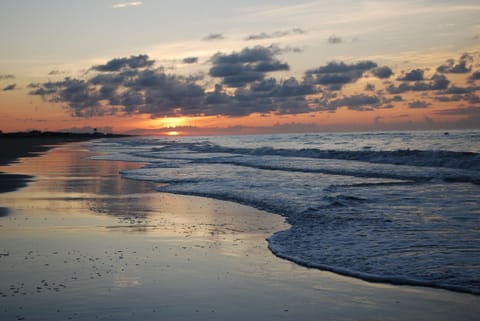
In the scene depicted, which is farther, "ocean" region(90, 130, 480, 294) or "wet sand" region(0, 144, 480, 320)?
"ocean" region(90, 130, 480, 294)

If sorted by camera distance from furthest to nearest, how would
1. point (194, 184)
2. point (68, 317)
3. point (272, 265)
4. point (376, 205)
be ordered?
point (194, 184)
point (376, 205)
point (272, 265)
point (68, 317)

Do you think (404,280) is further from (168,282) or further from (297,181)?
(297,181)

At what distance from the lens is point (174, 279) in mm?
8141

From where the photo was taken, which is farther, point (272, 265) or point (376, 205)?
point (376, 205)

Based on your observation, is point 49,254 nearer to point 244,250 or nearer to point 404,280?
point 244,250

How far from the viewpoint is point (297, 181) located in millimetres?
24766

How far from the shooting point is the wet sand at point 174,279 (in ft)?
22.0

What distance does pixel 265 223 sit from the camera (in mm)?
13477

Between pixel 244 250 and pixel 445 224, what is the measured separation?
602 cm

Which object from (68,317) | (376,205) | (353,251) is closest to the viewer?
(68,317)

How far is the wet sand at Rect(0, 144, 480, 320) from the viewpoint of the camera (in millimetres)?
6695

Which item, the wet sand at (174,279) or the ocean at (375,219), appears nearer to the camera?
the wet sand at (174,279)

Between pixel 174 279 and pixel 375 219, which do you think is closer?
pixel 174 279

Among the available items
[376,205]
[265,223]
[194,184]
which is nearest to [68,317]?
[265,223]
